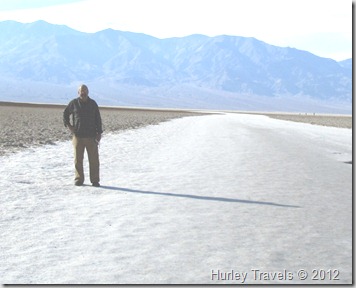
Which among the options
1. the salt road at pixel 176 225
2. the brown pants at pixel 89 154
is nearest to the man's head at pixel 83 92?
the brown pants at pixel 89 154

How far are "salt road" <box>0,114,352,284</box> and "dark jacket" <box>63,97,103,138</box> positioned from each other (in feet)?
3.54

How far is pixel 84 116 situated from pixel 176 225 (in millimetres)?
3873

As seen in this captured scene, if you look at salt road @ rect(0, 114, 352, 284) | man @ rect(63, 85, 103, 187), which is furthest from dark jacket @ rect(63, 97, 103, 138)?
salt road @ rect(0, 114, 352, 284)

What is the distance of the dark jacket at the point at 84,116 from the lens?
32.7ft

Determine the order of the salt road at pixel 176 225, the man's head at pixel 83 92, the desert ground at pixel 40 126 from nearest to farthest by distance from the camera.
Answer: the salt road at pixel 176 225, the man's head at pixel 83 92, the desert ground at pixel 40 126

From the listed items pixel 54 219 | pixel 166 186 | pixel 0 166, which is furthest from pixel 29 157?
pixel 54 219

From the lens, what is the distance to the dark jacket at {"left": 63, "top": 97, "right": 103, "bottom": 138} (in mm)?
9961

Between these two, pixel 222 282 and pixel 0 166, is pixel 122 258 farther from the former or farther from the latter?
pixel 0 166

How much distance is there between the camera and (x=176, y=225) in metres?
6.93

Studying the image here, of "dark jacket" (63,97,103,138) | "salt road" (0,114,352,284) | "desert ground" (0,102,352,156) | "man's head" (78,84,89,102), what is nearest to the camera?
"salt road" (0,114,352,284)

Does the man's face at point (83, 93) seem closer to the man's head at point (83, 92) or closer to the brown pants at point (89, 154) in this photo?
the man's head at point (83, 92)

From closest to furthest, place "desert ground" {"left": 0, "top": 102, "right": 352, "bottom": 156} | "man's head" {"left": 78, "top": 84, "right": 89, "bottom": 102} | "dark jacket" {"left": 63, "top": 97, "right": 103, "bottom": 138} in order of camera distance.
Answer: "man's head" {"left": 78, "top": 84, "right": 89, "bottom": 102}, "dark jacket" {"left": 63, "top": 97, "right": 103, "bottom": 138}, "desert ground" {"left": 0, "top": 102, "right": 352, "bottom": 156}

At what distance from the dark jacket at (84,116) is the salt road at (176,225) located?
3.54 feet

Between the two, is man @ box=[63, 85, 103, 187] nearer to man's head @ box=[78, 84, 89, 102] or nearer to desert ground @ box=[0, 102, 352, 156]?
man's head @ box=[78, 84, 89, 102]
